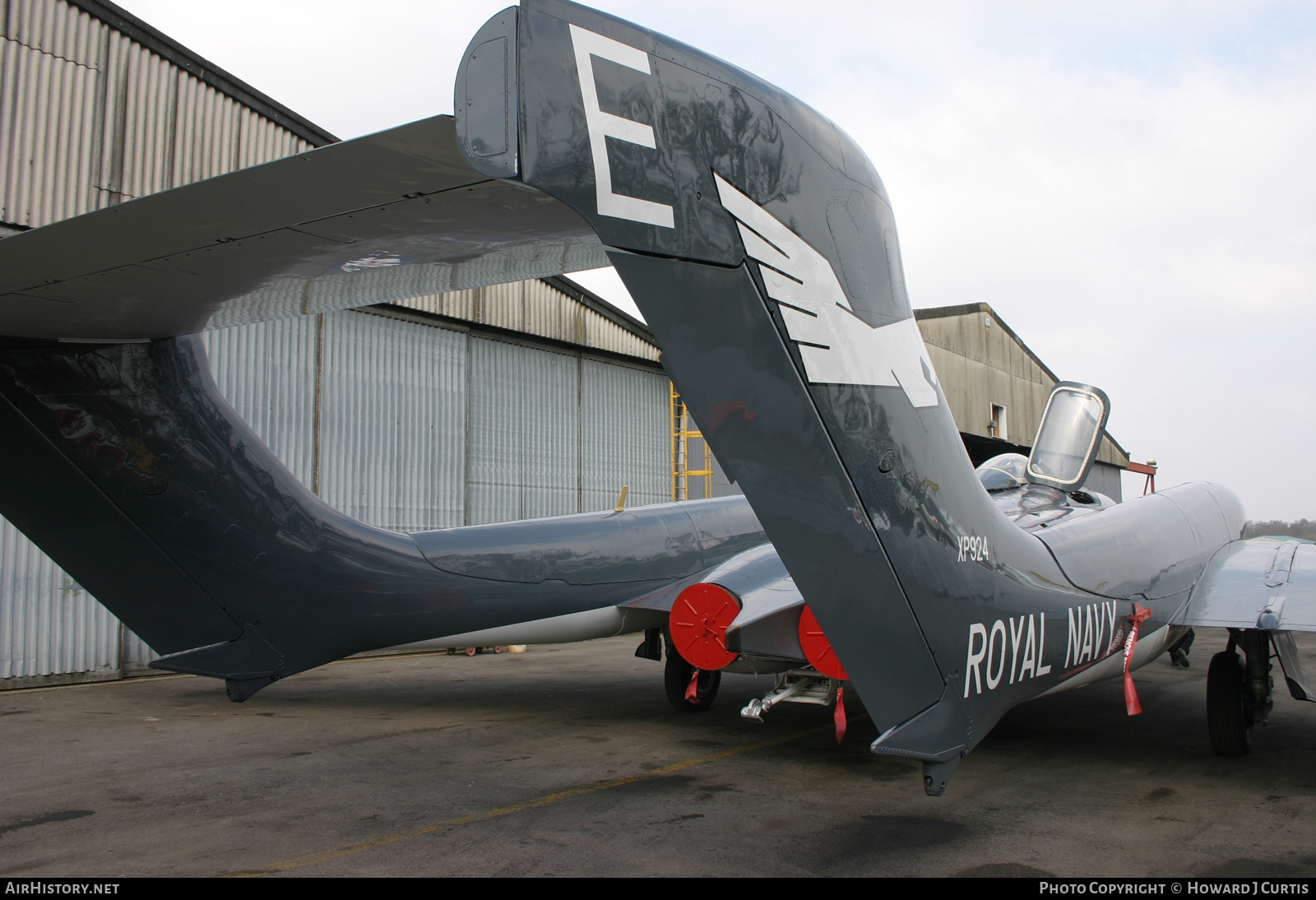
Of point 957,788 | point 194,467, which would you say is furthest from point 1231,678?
point 194,467

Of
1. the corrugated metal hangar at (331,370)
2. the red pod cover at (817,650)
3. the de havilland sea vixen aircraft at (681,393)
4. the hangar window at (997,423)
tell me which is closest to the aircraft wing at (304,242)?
the de havilland sea vixen aircraft at (681,393)

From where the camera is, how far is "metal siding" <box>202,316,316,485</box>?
41.9ft

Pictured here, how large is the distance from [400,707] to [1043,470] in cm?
695

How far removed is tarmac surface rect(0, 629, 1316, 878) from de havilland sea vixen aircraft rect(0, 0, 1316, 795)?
67 cm

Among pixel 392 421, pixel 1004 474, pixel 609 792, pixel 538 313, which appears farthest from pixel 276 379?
pixel 1004 474

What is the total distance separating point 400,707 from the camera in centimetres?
905

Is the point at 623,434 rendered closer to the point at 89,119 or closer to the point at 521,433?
the point at 521,433

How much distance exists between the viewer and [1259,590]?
6895 millimetres

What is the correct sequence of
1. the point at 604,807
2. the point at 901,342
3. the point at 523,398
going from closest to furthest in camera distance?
the point at 901,342 < the point at 604,807 < the point at 523,398

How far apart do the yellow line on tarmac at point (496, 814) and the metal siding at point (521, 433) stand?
31.8 ft

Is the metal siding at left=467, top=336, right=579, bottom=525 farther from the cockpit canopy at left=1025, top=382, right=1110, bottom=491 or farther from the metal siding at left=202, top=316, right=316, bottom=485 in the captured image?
the cockpit canopy at left=1025, top=382, right=1110, bottom=491

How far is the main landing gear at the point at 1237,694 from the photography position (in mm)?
6797

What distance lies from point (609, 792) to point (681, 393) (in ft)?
10.9
